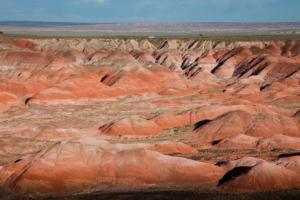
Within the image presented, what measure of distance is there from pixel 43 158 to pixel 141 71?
72067 mm

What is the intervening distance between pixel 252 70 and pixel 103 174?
86095 mm

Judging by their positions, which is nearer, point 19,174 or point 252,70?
point 19,174

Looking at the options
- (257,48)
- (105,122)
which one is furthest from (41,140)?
(257,48)

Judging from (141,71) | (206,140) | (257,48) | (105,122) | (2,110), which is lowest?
(206,140)

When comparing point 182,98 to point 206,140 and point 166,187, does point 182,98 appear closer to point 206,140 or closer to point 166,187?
point 206,140

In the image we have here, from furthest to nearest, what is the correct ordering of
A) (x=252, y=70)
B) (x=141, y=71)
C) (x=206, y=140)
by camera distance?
(x=252, y=70) < (x=141, y=71) < (x=206, y=140)

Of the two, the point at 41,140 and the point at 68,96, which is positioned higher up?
the point at 68,96

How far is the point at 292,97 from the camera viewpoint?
311ft

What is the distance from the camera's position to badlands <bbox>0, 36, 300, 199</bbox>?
151ft

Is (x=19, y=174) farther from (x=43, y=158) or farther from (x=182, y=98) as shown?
(x=182, y=98)

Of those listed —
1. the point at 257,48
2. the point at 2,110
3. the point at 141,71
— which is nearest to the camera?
the point at 2,110

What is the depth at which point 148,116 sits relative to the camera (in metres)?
79.1

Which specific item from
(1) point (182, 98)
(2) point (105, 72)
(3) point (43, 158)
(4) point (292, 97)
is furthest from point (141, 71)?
(3) point (43, 158)

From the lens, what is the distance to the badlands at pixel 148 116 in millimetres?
45938
